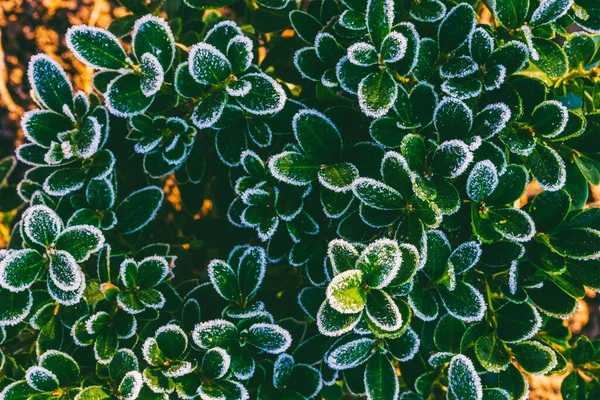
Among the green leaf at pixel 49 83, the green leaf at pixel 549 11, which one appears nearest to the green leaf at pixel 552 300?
the green leaf at pixel 549 11

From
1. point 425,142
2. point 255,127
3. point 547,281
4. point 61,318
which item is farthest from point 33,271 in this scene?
point 547,281

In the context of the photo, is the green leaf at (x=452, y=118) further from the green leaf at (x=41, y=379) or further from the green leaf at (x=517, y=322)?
the green leaf at (x=41, y=379)

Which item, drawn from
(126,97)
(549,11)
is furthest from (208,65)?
(549,11)

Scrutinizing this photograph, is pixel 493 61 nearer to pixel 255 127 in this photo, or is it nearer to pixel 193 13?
pixel 255 127

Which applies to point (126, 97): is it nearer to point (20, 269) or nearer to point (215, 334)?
point (20, 269)

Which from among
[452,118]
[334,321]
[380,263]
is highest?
[452,118]

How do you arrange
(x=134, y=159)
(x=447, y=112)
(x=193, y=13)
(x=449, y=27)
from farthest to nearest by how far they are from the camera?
(x=193, y=13)
(x=134, y=159)
(x=449, y=27)
(x=447, y=112)
